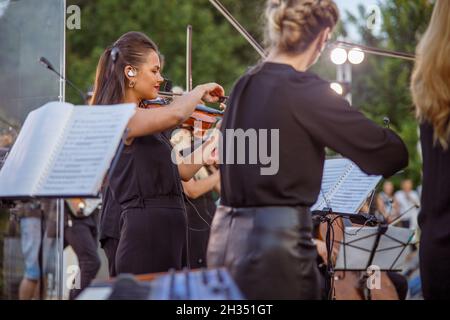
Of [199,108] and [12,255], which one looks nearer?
[199,108]

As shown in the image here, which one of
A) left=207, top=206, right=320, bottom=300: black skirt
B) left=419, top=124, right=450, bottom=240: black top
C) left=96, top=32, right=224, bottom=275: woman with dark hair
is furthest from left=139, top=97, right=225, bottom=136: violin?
left=419, top=124, right=450, bottom=240: black top

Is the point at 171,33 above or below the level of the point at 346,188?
above

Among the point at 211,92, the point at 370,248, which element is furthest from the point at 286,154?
the point at 370,248

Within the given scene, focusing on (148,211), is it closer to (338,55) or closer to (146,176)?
(146,176)

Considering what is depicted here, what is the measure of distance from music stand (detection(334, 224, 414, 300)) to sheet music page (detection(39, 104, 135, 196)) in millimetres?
3270

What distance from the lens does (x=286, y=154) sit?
112 inches

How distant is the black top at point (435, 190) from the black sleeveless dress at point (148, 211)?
1517 millimetres

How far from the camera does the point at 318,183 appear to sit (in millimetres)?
2912

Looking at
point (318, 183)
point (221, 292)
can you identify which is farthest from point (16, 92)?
point (221, 292)

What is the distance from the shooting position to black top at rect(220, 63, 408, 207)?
2848 mm

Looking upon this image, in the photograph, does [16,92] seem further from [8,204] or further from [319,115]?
[319,115]

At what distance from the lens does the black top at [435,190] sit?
2801 mm

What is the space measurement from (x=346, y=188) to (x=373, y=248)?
59.8 inches

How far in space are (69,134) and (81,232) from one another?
17.1ft
